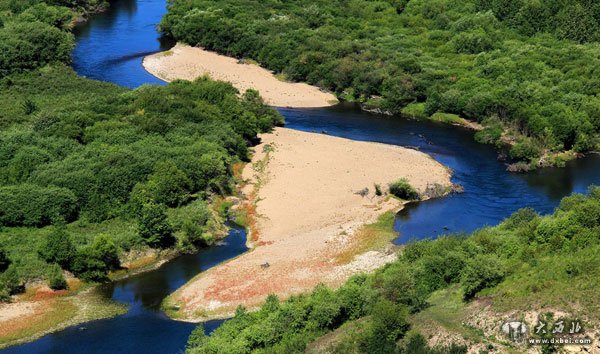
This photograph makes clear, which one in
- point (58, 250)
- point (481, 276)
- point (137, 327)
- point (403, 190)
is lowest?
point (137, 327)

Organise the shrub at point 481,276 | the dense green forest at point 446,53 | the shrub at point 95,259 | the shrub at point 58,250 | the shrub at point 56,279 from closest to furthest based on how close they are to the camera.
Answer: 1. the shrub at point 481,276
2. the shrub at point 56,279
3. the shrub at point 58,250
4. the shrub at point 95,259
5. the dense green forest at point 446,53

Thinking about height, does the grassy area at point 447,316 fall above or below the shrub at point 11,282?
above


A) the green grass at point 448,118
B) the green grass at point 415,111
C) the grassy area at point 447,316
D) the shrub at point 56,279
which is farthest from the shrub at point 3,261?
the green grass at point 448,118

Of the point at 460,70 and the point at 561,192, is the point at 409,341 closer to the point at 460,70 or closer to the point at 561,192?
the point at 561,192

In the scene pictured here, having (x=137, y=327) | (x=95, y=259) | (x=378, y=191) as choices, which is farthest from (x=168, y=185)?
(x=378, y=191)

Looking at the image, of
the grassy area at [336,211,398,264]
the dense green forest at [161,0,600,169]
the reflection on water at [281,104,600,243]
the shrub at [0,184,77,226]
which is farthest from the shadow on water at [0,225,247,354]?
the dense green forest at [161,0,600,169]

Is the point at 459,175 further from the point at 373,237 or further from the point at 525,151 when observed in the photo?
the point at 373,237

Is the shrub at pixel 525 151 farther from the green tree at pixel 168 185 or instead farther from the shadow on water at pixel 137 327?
the shadow on water at pixel 137 327
